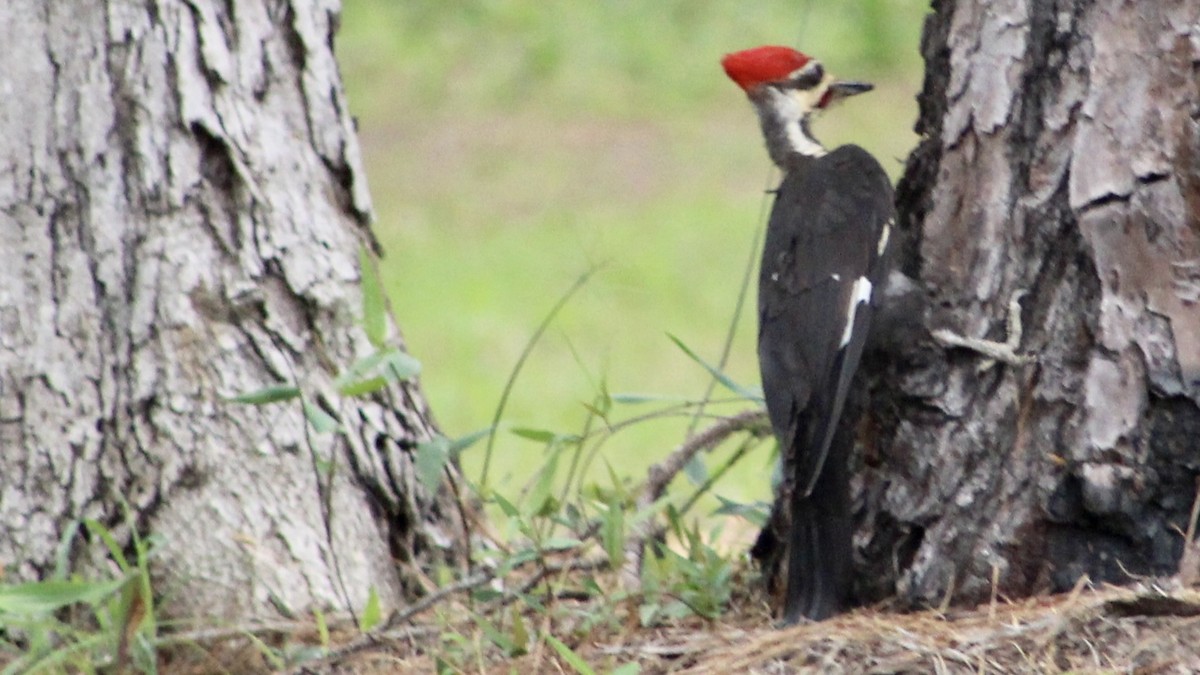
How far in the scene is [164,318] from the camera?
3.09m

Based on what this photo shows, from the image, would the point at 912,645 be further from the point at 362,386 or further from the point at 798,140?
the point at 798,140

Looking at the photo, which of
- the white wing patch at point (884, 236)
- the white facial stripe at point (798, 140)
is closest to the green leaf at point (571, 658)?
the white wing patch at point (884, 236)

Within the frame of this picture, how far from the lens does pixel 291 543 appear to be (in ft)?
10.1

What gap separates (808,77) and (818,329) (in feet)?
2.24

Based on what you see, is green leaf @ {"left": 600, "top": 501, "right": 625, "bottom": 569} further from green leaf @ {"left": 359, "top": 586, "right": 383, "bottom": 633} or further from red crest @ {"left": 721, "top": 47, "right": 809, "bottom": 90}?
red crest @ {"left": 721, "top": 47, "right": 809, "bottom": 90}

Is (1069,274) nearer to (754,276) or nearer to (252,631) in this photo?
(252,631)

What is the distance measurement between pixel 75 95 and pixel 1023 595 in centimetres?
184

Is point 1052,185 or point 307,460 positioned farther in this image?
point 307,460

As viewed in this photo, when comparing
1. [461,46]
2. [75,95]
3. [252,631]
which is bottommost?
[252,631]

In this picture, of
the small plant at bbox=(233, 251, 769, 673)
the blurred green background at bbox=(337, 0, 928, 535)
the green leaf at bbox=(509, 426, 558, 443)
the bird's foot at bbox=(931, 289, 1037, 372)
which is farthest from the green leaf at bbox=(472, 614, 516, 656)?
the blurred green background at bbox=(337, 0, 928, 535)

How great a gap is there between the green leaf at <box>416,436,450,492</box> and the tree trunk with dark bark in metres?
0.71

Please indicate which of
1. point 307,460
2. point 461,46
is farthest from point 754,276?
point 307,460

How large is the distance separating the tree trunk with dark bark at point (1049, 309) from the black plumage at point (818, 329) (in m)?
0.10

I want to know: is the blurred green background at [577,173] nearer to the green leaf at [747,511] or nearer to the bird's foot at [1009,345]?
the green leaf at [747,511]
